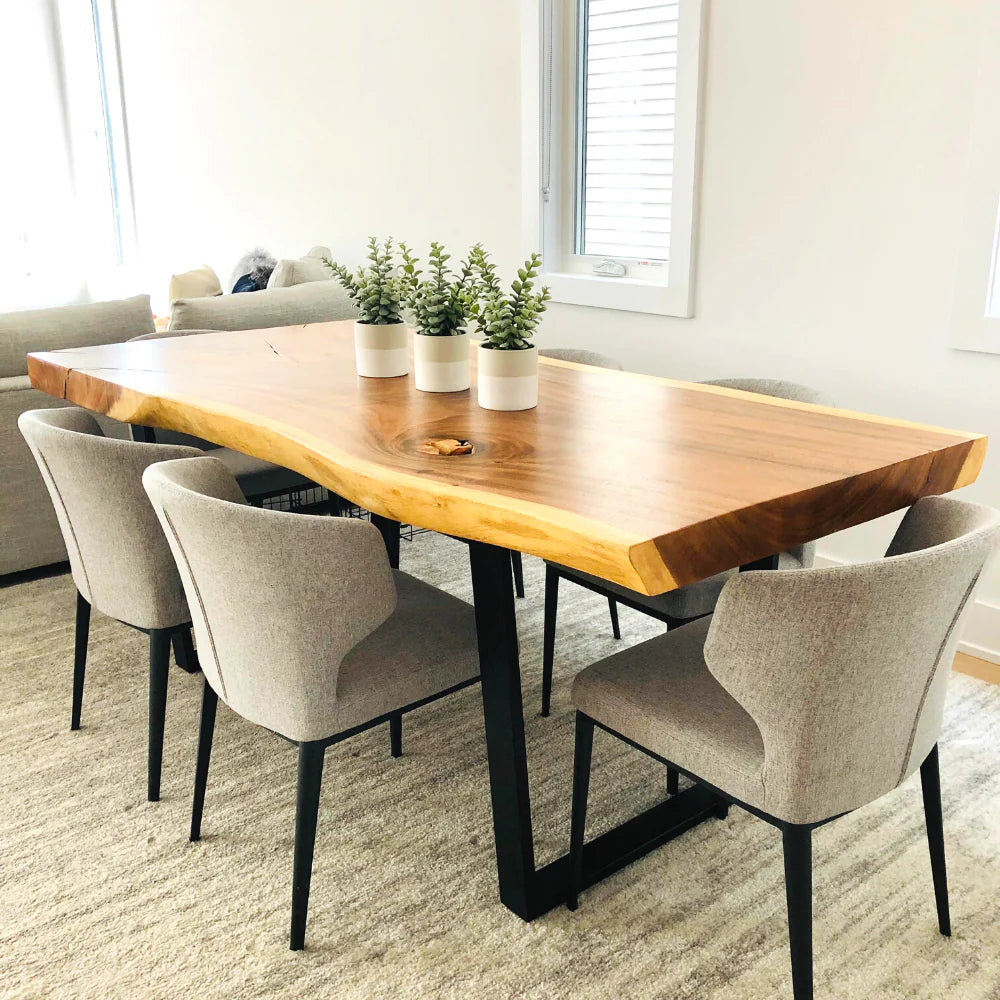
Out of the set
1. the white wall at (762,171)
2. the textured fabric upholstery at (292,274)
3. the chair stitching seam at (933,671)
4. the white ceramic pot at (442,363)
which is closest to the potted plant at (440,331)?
the white ceramic pot at (442,363)

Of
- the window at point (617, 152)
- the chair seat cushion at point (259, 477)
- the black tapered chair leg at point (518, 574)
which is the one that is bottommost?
the black tapered chair leg at point (518, 574)

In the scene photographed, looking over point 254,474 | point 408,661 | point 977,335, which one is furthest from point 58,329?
point 977,335

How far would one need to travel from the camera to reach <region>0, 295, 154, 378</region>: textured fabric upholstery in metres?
3.21

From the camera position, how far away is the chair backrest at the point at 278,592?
1.52 meters

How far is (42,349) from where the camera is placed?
3246 millimetres

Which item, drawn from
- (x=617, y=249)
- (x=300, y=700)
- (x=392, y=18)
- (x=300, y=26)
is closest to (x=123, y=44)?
(x=300, y=26)

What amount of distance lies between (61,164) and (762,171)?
5.63 metres

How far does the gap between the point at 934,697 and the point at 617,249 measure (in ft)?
8.52

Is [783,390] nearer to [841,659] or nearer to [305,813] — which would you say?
[841,659]

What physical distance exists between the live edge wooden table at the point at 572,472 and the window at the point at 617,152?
3.94ft

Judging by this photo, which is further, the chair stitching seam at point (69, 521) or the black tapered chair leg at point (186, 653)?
the black tapered chair leg at point (186, 653)

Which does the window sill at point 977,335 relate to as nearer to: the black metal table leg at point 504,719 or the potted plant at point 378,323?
the potted plant at point 378,323

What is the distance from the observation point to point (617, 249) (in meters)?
3.79

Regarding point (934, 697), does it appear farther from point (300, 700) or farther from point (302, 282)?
point (302, 282)
